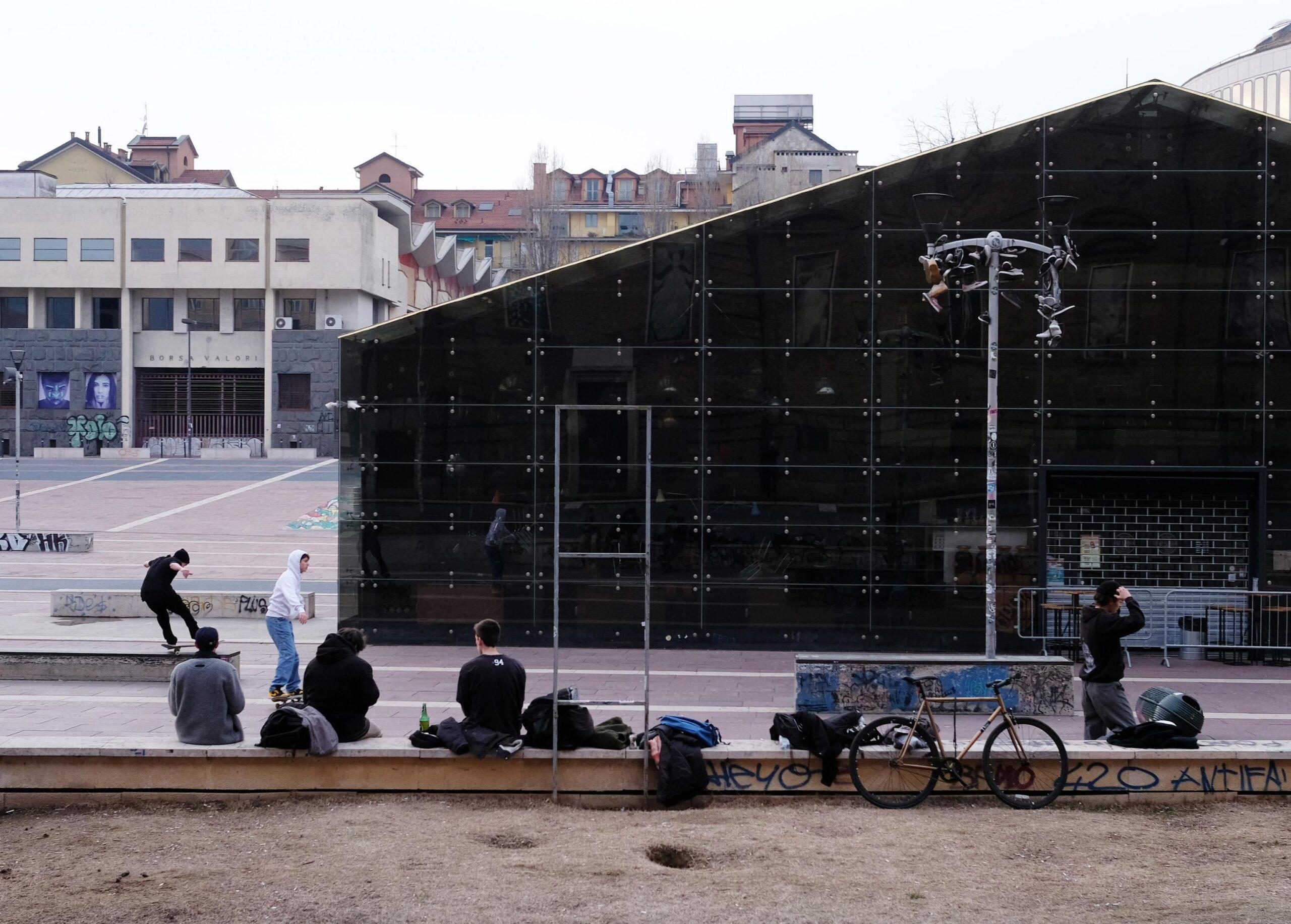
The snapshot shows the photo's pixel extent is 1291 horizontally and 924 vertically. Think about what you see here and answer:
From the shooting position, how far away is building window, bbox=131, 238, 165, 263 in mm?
63375

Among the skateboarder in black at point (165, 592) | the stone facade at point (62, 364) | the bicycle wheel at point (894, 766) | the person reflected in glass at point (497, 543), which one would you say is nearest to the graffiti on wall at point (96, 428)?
the stone facade at point (62, 364)

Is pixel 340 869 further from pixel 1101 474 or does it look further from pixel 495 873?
pixel 1101 474

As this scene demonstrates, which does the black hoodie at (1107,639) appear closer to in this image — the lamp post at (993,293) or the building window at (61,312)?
the lamp post at (993,293)

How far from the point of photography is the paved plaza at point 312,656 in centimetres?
1267

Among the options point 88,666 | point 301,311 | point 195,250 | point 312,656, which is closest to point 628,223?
point 301,311

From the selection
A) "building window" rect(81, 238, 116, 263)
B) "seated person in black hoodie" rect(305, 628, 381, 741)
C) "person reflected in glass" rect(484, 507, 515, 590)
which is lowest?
"seated person in black hoodie" rect(305, 628, 381, 741)

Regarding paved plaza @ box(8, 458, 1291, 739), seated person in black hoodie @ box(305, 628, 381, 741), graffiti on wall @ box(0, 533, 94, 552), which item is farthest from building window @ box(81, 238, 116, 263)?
seated person in black hoodie @ box(305, 628, 381, 741)

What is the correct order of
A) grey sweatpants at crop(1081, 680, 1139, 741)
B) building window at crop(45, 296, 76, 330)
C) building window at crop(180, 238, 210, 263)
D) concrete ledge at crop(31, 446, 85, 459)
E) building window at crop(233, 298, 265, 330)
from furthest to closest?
building window at crop(233, 298, 265, 330) → building window at crop(45, 296, 76, 330) → building window at crop(180, 238, 210, 263) → concrete ledge at crop(31, 446, 85, 459) → grey sweatpants at crop(1081, 680, 1139, 741)

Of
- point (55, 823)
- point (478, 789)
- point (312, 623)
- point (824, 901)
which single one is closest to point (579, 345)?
point (312, 623)

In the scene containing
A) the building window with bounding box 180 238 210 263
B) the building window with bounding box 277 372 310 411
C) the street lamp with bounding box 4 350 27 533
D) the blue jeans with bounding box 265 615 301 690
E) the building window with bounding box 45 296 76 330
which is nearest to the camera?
the blue jeans with bounding box 265 615 301 690

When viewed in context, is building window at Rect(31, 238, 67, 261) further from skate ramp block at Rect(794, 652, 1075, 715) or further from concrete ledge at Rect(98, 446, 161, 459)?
skate ramp block at Rect(794, 652, 1075, 715)

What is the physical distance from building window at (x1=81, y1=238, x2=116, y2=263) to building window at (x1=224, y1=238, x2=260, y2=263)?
5.66 meters

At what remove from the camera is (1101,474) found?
17.7 metres

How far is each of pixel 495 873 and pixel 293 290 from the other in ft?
196
